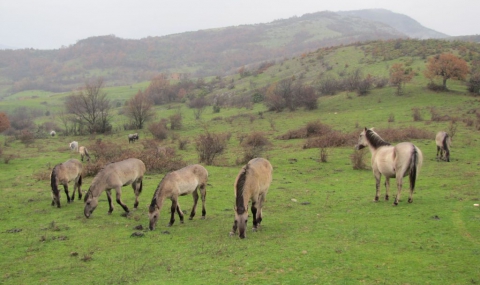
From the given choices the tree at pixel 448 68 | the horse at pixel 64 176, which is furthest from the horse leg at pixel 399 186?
the tree at pixel 448 68

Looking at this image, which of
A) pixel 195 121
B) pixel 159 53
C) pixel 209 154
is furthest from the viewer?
pixel 159 53

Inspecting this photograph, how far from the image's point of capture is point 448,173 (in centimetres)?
1748

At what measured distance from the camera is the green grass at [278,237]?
724 cm

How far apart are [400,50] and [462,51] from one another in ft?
30.6

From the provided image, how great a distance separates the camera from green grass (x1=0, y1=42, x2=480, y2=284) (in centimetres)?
724

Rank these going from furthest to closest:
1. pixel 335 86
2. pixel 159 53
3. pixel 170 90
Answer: pixel 159 53 → pixel 170 90 → pixel 335 86

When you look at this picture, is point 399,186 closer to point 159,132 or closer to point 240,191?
point 240,191

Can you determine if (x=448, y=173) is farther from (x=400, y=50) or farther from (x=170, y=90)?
(x=170, y=90)

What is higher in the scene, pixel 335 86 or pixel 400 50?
pixel 400 50

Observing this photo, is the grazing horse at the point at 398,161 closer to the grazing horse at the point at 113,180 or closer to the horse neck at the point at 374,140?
the horse neck at the point at 374,140

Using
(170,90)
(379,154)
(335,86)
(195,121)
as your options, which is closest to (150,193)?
(379,154)

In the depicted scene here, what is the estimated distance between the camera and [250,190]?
32.2 feet

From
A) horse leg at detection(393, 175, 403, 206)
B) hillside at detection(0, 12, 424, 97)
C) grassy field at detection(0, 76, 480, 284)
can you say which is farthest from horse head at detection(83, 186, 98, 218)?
hillside at detection(0, 12, 424, 97)

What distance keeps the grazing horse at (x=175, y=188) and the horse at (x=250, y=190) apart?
2052 millimetres
